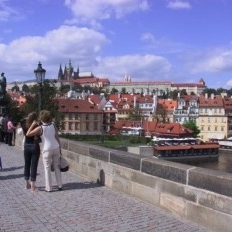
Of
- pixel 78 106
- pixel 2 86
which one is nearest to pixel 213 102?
pixel 78 106

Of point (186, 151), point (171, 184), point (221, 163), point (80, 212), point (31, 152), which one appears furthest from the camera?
point (186, 151)

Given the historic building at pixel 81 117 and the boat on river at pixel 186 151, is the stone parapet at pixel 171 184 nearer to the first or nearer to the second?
the boat on river at pixel 186 151

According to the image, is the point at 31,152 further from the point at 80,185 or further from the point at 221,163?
the point at 221,163

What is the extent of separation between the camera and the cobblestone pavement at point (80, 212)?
618cm

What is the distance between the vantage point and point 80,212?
277 inches

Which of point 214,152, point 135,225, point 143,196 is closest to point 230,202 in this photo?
point 135,225

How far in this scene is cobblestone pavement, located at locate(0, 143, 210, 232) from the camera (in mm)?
6180

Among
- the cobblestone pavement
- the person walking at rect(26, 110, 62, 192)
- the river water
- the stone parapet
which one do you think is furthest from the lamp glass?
the river water

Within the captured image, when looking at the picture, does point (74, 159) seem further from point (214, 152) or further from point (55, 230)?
point (214, 152)

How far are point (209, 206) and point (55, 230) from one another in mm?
2021

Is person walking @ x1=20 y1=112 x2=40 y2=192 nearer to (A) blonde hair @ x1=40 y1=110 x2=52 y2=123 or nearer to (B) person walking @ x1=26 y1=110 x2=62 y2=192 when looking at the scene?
(B) person walking @ x1=26 y1=110 x2=62 y2=192

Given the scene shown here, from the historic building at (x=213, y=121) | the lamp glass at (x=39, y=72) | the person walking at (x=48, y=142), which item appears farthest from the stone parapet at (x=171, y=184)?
the historic building at (x=213, y=121)

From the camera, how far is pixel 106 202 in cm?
788

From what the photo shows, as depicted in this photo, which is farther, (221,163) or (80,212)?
(221,163)
